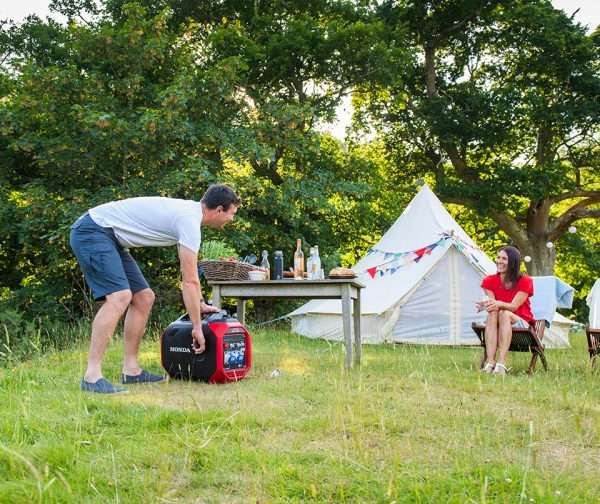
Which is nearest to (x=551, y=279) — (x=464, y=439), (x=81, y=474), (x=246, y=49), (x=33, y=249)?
(x=464, y=439)

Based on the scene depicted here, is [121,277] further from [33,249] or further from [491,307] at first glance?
[33,249]

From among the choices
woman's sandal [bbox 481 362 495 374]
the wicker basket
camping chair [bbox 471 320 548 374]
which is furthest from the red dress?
the wicker basket

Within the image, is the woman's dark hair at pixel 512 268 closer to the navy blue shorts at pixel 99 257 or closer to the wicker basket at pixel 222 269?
the wicker basket at pixel 222 269

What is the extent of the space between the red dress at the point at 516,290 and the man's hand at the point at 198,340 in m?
2.39

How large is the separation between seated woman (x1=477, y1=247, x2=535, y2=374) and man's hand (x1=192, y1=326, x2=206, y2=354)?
6.74 ft

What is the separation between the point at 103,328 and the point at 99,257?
0.39m

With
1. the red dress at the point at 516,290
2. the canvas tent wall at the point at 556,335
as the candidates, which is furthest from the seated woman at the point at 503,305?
the canvas tent wall at the point at 556,335

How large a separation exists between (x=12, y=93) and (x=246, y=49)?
155 inches

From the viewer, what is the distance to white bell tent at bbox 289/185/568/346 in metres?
7.54

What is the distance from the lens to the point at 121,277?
144 inches

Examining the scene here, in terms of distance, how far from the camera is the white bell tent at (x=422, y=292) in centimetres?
754

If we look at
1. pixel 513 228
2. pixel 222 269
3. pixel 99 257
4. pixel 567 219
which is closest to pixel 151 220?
pixel 99 257

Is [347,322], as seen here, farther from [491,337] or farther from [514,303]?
[514,303]

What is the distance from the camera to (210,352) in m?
3.96
